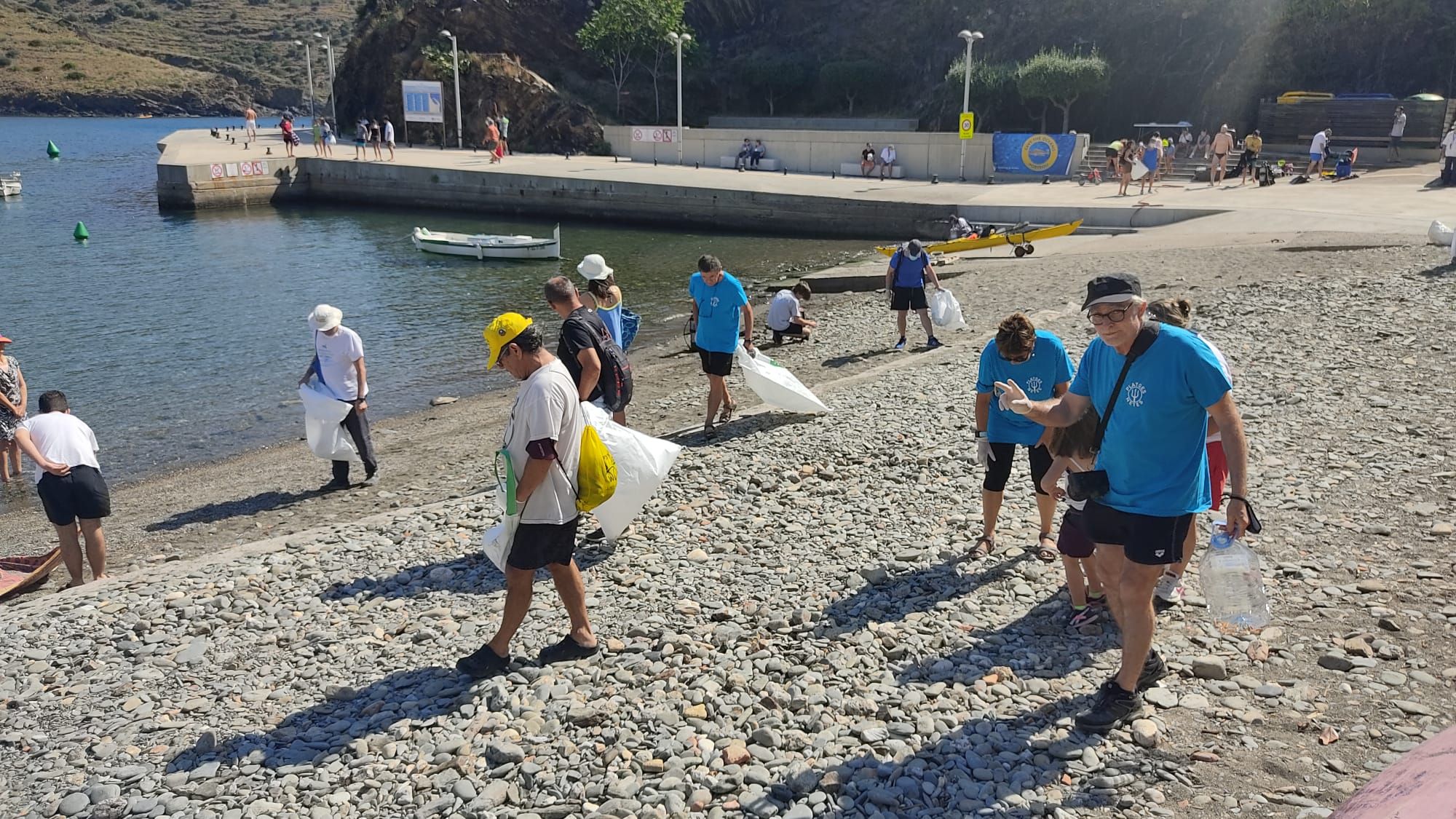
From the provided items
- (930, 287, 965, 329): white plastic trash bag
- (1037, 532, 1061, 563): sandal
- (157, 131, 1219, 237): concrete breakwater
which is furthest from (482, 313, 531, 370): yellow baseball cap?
(157, 131, 1219, 237): concrete breakwater

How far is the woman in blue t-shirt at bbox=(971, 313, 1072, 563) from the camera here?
6.04 metres

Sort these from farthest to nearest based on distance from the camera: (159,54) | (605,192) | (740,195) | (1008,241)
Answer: (159,54)
(605,192)
(740,195)
(1008,241)

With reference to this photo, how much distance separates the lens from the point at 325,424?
10055mm

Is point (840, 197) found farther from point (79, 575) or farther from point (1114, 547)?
point (1114, 547)

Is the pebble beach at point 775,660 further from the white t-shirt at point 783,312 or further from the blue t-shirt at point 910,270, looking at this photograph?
the white t-shirt at point 783,312

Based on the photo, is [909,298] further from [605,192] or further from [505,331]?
[605,192]

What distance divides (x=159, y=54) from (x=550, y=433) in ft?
567

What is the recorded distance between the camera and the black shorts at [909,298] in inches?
575

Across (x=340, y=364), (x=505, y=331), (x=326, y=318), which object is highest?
(x=505, y=331)

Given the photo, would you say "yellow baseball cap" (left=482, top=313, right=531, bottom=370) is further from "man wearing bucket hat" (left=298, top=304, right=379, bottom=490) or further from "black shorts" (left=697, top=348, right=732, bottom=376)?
"black shorts" (left=697, top=348, right=732, bottom=376)

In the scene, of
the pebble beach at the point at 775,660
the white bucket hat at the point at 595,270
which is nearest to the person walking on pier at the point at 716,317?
the pebble beach at the point at 775,660

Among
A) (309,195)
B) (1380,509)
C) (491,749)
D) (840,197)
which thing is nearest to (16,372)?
(491,749)

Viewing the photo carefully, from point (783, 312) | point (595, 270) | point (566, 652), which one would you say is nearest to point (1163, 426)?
point (566, 652)

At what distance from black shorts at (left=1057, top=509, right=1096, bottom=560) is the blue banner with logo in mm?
34832
